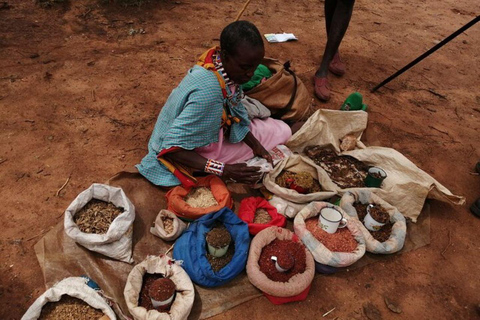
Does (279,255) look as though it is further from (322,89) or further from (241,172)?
(322,89)

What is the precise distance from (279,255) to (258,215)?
0.46 meters

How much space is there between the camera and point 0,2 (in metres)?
4.55

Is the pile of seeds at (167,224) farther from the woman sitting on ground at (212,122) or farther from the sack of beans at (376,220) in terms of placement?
the sack of beans at (376,220)

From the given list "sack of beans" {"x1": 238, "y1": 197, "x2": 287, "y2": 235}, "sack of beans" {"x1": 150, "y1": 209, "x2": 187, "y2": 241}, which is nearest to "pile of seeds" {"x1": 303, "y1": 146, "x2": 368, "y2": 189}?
"sack of beans" {"x1": 238, "y1": 197, "x2": 287, "y2": 235}

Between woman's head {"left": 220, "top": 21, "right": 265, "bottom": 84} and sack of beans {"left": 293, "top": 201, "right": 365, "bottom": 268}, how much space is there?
3.66 feet

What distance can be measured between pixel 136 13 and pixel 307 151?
3399 millimetres

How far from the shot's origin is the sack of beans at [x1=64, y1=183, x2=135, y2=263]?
2.02 metres

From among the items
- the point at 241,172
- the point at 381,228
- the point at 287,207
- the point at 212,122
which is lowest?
the point at 381,228

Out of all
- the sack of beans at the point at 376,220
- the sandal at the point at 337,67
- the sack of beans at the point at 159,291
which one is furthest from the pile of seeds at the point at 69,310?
the sandal at the point at 337,67

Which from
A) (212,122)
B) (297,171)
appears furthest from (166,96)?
(297,171)

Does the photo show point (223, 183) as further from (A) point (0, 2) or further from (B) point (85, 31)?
(A) point (0, 2)

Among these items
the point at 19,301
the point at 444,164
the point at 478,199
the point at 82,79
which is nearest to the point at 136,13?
the point at 82,79

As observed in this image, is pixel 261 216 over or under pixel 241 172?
under

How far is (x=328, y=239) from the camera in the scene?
7.69ft
